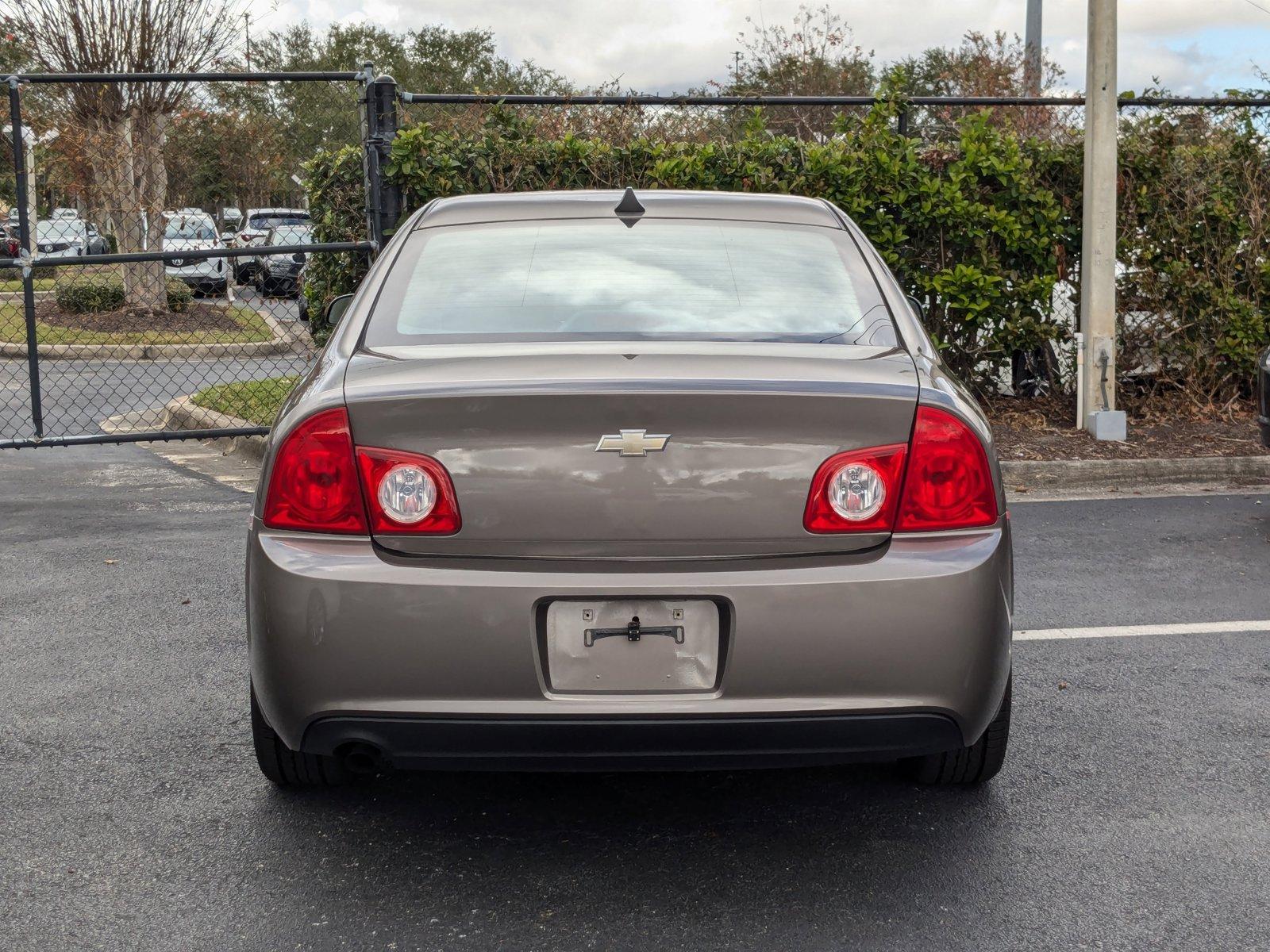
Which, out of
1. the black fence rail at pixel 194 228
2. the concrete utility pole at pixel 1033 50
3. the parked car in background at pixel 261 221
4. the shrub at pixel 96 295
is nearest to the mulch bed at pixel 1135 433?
the black fence rail at pixel 194 228

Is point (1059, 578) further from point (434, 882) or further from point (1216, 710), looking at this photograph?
point (434, 882)

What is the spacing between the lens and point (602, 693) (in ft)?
9.23

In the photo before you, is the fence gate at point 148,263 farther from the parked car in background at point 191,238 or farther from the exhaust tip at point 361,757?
the exhaust tip at point 361,757

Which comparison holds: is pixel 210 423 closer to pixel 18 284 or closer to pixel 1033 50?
pixel 18 284

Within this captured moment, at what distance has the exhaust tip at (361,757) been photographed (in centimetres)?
294

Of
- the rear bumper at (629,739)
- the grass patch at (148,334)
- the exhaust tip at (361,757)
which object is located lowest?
the exhaust tip at (361,757)

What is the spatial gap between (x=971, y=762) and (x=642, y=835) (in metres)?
0.85

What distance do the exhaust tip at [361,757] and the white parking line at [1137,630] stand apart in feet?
9.01

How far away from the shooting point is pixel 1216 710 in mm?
4230

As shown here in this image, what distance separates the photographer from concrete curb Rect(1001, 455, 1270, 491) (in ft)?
26.8

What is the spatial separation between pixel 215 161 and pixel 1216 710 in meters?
23.0

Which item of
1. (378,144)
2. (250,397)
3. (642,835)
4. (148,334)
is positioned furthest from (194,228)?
(642,835)

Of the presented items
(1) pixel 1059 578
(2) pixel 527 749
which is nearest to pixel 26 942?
(2) pixel 527 749

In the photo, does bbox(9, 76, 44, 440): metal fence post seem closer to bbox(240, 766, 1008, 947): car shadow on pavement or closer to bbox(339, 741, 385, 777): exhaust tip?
bbox(240, 766, 1008, 947): car shadow on pavement
